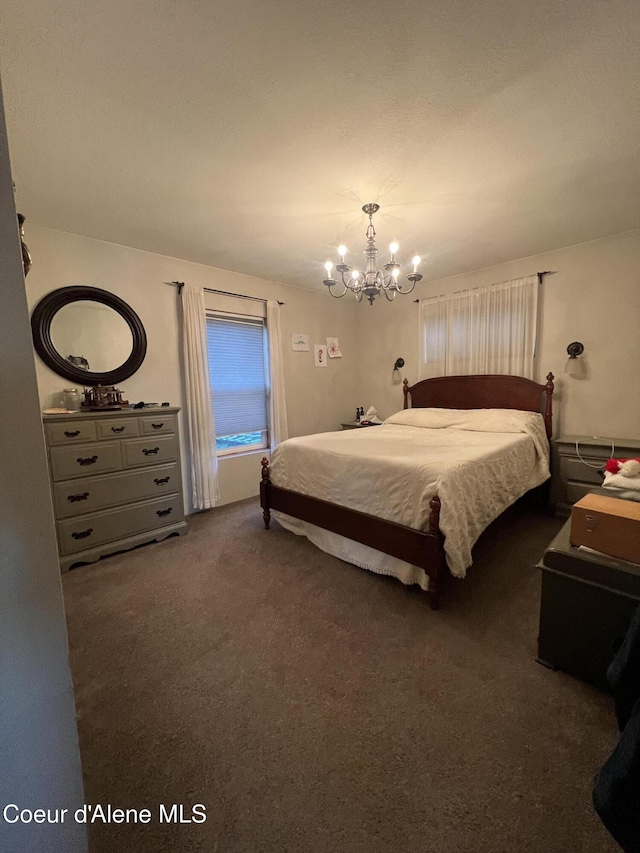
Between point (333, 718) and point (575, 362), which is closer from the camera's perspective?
point (333, 718)

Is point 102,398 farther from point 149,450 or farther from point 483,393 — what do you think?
point 483,393

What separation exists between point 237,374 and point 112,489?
1784mm

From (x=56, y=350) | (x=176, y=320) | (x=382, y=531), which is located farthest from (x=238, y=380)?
(x=382, y=531)

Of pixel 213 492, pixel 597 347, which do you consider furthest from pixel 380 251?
pixel 213 492

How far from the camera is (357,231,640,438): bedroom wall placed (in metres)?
2.95

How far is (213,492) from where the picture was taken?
3.55 meters

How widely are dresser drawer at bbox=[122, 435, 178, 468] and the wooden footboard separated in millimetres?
1003

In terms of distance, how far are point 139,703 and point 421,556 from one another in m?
1.51

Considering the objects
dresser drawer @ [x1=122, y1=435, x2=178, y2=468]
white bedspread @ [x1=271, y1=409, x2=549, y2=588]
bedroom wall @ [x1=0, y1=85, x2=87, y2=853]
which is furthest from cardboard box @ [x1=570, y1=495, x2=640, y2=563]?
dresser drawer @ [x1=122, y1=435, x2=178, y2=468]

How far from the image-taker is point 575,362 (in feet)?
10.6

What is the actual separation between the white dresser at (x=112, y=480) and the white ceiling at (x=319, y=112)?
5.01 feet

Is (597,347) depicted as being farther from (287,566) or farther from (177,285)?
(177,285)

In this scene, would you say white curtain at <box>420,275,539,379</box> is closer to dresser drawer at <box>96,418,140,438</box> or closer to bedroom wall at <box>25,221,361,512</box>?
bedroom wall at <box>25,221,361,512</box>

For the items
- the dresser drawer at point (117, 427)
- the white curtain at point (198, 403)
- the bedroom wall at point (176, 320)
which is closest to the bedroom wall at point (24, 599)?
the dresser drawer at point (117, 427)
